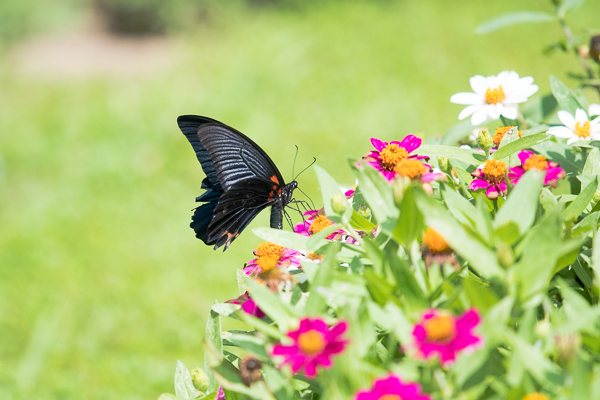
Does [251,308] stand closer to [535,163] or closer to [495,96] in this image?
[535,163]

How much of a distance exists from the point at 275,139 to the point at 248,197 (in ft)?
8.90

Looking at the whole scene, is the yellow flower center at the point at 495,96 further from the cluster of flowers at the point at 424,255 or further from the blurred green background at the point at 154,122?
the blurred green background at the point at 154,122

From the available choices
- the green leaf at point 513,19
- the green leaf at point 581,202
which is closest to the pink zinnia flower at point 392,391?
the green leaf at point 581,202

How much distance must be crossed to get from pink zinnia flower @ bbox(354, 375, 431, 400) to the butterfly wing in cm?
92

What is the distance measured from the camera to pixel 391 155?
4.32 feet

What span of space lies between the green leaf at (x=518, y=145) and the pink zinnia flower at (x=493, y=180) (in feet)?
0.18

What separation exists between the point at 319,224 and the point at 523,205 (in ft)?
1.25

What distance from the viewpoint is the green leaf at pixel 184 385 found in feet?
4.19

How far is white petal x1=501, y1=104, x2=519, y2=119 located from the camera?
4.91 ft

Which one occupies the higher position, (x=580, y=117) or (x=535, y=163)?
(x=580, y=117)

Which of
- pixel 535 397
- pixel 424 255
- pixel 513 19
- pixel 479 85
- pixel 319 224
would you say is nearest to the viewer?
pixel 535 397

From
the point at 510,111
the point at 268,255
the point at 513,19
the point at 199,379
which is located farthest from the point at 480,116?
the point at 513,19

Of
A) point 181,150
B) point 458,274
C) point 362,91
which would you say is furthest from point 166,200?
point 458,274

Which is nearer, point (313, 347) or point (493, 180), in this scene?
point (313, 347)
